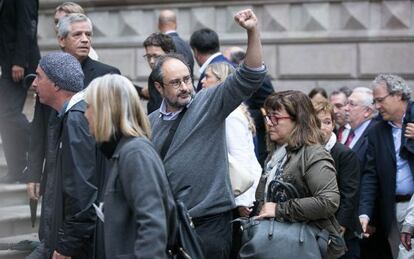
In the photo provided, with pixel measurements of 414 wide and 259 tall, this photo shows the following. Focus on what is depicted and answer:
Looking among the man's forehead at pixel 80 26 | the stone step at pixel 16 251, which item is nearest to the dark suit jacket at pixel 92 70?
the man's forehead at pixel 80 26

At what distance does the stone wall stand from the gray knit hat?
7.09m

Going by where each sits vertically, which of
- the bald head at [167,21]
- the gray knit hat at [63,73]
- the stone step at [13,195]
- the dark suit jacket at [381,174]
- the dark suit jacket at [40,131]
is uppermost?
the bald head at [167,21]

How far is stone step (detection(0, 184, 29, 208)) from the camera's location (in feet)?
32.6

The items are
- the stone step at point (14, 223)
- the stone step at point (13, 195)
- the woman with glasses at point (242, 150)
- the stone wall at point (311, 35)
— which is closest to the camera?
the woman with glasses at point (242, 150)

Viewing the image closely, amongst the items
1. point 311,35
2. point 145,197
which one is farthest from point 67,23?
point 311,35

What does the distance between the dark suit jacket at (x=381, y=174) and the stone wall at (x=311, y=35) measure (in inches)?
167

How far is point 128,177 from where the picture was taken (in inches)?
207

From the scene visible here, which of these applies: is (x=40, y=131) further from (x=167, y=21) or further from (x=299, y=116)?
(x=167, y=21)

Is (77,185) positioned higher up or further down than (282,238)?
higher up

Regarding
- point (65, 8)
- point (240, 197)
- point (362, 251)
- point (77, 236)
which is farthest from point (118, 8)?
point (77, 236)

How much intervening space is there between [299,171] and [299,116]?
0.39m

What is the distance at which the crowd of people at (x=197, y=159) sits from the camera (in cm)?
536

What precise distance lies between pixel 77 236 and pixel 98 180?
423mm

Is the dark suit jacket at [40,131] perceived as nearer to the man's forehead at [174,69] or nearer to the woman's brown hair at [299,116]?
the man's forehead at [174,69]
